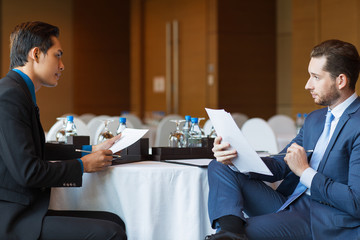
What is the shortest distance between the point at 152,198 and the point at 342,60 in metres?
1.22

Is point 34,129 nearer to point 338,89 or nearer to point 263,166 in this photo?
point 263,166

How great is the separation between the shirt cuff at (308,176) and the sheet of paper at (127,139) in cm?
90

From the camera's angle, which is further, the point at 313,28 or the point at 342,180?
the point at 313,28

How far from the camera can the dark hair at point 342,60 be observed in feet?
8.53

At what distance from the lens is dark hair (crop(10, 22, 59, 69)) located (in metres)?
2.53

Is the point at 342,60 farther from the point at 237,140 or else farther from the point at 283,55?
the point at 283,55

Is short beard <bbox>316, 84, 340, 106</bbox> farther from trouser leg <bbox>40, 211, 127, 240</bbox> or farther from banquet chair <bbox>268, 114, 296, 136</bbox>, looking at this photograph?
banquet chair <bbox>268, 114, 296, 136</bbox>

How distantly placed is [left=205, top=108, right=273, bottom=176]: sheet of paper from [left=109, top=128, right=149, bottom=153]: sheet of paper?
496 millimetres

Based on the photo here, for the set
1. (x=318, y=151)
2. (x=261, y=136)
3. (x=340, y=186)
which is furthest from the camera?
(x=261, y=136)

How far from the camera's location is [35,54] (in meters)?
2.56

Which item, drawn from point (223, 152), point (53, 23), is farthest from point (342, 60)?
point (53, 23)

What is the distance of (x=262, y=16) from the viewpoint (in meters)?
10.4

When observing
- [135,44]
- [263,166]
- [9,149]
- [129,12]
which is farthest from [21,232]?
[129,12]

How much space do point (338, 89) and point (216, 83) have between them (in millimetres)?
7496
